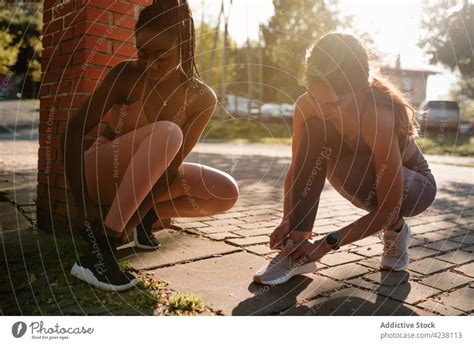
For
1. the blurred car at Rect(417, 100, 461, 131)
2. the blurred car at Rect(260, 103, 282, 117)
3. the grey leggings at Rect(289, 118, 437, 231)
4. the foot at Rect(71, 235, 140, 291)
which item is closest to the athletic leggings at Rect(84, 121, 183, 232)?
the foot at Rect(71, 235, 140, 291)

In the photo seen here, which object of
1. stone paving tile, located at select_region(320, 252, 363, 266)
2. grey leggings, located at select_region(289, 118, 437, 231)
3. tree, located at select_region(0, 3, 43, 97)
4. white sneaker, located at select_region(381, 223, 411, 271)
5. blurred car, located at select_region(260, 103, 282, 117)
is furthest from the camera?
blurred car, located at select_region(260, 103, 282, 117)

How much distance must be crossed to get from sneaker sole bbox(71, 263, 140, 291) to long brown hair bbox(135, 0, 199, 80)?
103cm

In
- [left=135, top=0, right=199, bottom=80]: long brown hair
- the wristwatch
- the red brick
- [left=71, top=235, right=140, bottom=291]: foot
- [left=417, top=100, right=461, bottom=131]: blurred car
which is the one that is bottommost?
[left=71, top=235, right=140, bottom=291]: foot

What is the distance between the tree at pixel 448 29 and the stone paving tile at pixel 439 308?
4.06 ft

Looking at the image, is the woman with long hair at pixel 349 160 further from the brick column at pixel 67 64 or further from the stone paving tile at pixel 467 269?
the brick column at pixel 67 64

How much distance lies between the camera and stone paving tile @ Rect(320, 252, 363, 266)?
7.81 ft

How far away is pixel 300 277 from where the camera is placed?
85.1 inches

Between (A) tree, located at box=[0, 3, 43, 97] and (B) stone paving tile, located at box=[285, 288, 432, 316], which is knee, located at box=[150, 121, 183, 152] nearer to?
(B) stone paving tile, located at box=[285, 288, 432, 316]

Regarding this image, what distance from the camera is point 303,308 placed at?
72.0 inches

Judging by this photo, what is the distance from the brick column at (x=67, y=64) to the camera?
2.54m

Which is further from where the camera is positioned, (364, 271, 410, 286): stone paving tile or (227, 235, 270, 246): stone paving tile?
(227, 235, 270, 246): stone paving tile

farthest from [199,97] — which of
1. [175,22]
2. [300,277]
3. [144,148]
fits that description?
[300,277]

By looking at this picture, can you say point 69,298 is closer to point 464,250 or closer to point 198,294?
point 198,294

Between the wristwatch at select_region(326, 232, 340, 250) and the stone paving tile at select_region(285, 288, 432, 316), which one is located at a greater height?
the wristwatch at select_region(326, 232, 340, 250)
